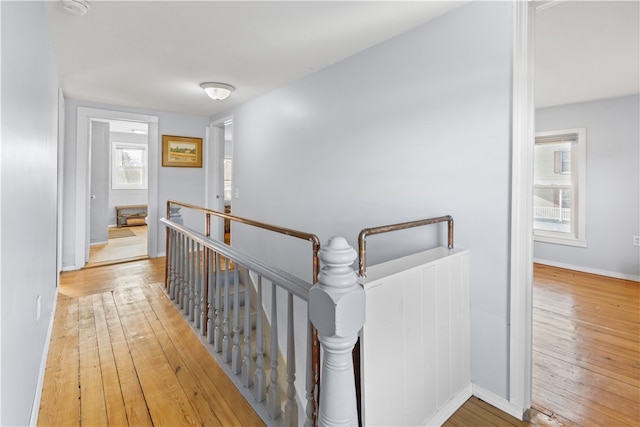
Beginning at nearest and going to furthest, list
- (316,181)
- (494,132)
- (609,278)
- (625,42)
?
(494,132) < (625,42) < (316,181) < (609,278)

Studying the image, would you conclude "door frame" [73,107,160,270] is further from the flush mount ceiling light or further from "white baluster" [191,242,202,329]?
"white baluster" [191,242,202,329]

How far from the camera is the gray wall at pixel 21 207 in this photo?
108 centimetres

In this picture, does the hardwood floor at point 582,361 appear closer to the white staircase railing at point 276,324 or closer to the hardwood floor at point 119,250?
the white staircase railing at point 276,324

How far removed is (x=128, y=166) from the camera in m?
8.12

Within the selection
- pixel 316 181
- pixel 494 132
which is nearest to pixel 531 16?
pixel 494 132

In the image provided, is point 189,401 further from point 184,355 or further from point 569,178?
point 569,178

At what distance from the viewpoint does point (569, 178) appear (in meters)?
4.55

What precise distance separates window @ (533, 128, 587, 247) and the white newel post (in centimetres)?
A: 433

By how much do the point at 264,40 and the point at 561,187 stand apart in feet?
14.9

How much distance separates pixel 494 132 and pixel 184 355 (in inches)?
91.9

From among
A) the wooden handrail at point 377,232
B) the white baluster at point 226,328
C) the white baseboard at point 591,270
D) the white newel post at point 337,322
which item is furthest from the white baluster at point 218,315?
the white baseboard at point 591,270

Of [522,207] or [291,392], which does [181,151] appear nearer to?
[291,392]

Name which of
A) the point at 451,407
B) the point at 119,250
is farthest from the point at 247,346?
the point at 119,250

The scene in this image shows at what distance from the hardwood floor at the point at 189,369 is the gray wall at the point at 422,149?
486 mm
